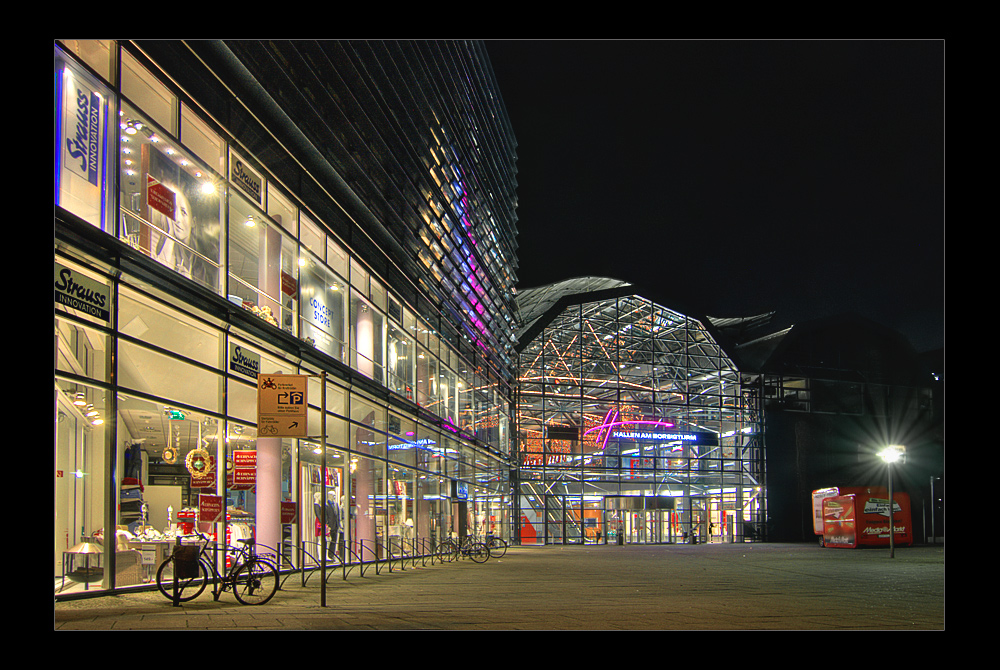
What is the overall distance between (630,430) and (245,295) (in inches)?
1534

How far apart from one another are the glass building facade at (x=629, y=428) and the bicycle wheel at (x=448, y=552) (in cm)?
2073

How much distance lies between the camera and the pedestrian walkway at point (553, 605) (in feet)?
35.0

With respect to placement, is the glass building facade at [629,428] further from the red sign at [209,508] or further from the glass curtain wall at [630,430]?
the red sign at [209,508]

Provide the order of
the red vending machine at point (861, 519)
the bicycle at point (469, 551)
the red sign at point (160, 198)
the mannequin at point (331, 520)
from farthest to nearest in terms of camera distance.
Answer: the red vending machine at point (861, 519) → the bicycle at point (469, 551) → the mannequin at point (331, 520) → the red sign at point (160, 198)

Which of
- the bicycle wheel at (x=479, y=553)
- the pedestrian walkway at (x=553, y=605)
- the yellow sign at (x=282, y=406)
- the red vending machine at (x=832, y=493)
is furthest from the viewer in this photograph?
the red vending machine at (x=832, y=493)

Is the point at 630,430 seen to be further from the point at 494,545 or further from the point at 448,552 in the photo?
the point at 448,552

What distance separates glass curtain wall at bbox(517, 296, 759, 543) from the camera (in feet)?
178

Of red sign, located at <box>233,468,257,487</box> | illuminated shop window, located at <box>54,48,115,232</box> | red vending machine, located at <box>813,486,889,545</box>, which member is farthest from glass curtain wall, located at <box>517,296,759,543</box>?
illuminated shop window, located at <box>54,48,115,232</box>

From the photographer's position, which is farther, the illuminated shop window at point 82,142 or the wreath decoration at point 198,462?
the wreath decoration at point 198,462

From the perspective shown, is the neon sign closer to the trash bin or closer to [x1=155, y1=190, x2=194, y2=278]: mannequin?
[x1=155, y1=190, x2=194, y2=278]: mannequin

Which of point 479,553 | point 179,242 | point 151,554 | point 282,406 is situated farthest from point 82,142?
point 479,553

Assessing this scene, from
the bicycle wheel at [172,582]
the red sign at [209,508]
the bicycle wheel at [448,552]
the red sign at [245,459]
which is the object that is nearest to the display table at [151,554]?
the bicycle wheel at [172,582]

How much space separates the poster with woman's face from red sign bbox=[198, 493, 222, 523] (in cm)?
392
